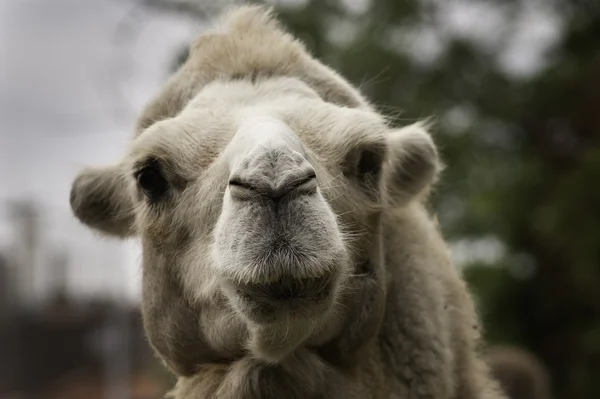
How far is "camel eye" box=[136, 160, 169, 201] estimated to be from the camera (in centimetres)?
359

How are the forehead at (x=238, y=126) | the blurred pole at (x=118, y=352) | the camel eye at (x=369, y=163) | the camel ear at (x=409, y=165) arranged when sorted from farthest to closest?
1. the blurred pole at (x=118, y=352)
2. the camel ear at (x=409, y=165)
3. the camel eye at (x=369, y=163)
4. the forehead at (x=238, y=126)

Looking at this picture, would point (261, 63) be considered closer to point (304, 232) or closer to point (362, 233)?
point (362, 233)

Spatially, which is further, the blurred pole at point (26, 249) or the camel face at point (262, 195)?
the blurred pole at point (26, 249)

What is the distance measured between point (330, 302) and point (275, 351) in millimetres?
274

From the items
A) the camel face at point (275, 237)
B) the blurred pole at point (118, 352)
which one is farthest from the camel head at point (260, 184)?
the blurred pole at point (118, 352)

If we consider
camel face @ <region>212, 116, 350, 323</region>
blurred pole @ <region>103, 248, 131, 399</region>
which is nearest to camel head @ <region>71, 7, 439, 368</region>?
camel face @ <region>212, 116, 350, 323</region>

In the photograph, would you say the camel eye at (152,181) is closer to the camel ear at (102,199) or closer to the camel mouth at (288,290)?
the camel ear at (102,199)

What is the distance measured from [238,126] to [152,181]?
0.49 m

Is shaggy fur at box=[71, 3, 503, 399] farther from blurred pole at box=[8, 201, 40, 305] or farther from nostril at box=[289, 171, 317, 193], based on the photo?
blurred pole at box=[8, 201, 40, 305]

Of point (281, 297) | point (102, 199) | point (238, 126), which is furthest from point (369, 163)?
point (102, 199)

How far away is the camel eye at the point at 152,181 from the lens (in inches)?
141

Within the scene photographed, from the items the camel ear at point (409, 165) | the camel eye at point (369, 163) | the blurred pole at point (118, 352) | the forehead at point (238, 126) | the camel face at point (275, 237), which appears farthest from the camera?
the blurred pole at point (118, 352)

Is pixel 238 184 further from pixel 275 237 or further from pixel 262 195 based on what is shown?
pixel 275 237

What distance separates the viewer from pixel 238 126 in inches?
134
